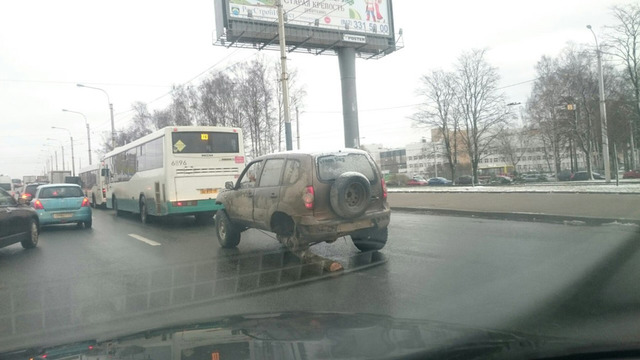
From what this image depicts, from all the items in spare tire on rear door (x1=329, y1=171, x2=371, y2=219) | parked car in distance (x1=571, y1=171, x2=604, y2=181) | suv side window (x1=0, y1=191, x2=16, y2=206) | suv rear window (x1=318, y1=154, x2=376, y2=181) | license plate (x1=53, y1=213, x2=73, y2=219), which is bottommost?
parked car in distance (x1=571, y1=171, x2=604, y2=181)

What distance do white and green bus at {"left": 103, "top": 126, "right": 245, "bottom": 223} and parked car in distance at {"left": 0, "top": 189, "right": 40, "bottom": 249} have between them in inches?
148

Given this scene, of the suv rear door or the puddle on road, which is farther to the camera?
the suv rear door

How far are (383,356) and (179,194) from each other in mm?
11882

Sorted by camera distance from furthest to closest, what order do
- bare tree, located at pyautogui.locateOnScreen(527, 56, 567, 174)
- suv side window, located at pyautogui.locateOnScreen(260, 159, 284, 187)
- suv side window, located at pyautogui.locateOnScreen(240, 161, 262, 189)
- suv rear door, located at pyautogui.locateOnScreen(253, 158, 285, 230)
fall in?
bare tree, located at pyautogui.locateOnScreen(527, 56, 567, 174) < suv side window, located at pyautogui.locateOnScreen(240, 161, 262, 189) < suv side window, located at pyautogui.locateOnScreen(260, 159, 284, 187) < suv rear door, located at pyautogui.locateOnScreen(253, 158, 285, 230)

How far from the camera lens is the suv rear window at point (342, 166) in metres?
7.22

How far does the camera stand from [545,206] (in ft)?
42.9

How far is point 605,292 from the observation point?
205 inches

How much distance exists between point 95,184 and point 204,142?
52.5ft

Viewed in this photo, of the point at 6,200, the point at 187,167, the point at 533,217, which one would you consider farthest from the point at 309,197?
the point at 187,167

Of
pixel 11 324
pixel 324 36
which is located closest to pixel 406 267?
pixel 11 324

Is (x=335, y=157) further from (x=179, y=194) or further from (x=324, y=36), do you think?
(x=324, y=36)

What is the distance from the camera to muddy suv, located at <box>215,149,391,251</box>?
23.0 feet

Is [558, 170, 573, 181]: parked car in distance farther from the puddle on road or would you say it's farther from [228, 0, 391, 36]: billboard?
the puddle on road

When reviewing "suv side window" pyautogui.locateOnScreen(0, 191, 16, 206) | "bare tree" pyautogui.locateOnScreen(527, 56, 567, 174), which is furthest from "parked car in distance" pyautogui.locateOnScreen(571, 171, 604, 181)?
"suv side window" pyautogui.locateOnScreen(0, 191, 16, 206)
